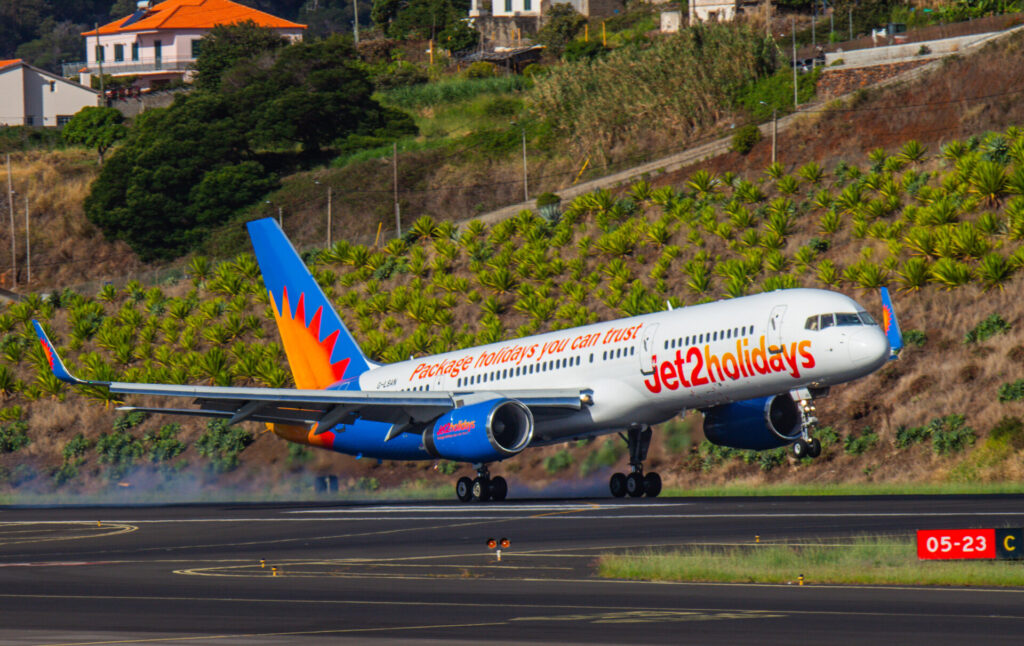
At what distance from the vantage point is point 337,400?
3659 cm

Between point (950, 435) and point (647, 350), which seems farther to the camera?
point (950, 435)

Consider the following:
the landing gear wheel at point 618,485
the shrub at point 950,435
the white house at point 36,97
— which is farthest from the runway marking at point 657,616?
the white house at point 36,97

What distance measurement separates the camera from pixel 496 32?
456 ft

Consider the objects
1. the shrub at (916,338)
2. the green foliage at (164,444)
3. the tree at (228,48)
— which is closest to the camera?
the shrub at (916,338)

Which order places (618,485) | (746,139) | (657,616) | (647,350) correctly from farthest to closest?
(746,139)
(618,485)
(647,350)
(657,616)

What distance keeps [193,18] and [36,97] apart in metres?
23.0

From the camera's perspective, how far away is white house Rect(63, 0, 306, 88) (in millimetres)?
145750

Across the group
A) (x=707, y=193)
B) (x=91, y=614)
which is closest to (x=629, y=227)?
(x=707, y=193)

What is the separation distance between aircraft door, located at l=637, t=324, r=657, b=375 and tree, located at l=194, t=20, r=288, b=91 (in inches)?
3556

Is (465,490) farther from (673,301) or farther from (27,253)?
(27,253)

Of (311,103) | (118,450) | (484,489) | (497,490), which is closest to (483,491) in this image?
(484,489)

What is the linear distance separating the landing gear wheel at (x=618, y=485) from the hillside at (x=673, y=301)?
3162 mm

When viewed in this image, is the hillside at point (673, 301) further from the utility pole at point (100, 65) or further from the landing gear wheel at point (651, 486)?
the utility pole at point (100, 65)

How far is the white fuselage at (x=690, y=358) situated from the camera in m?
31.3
